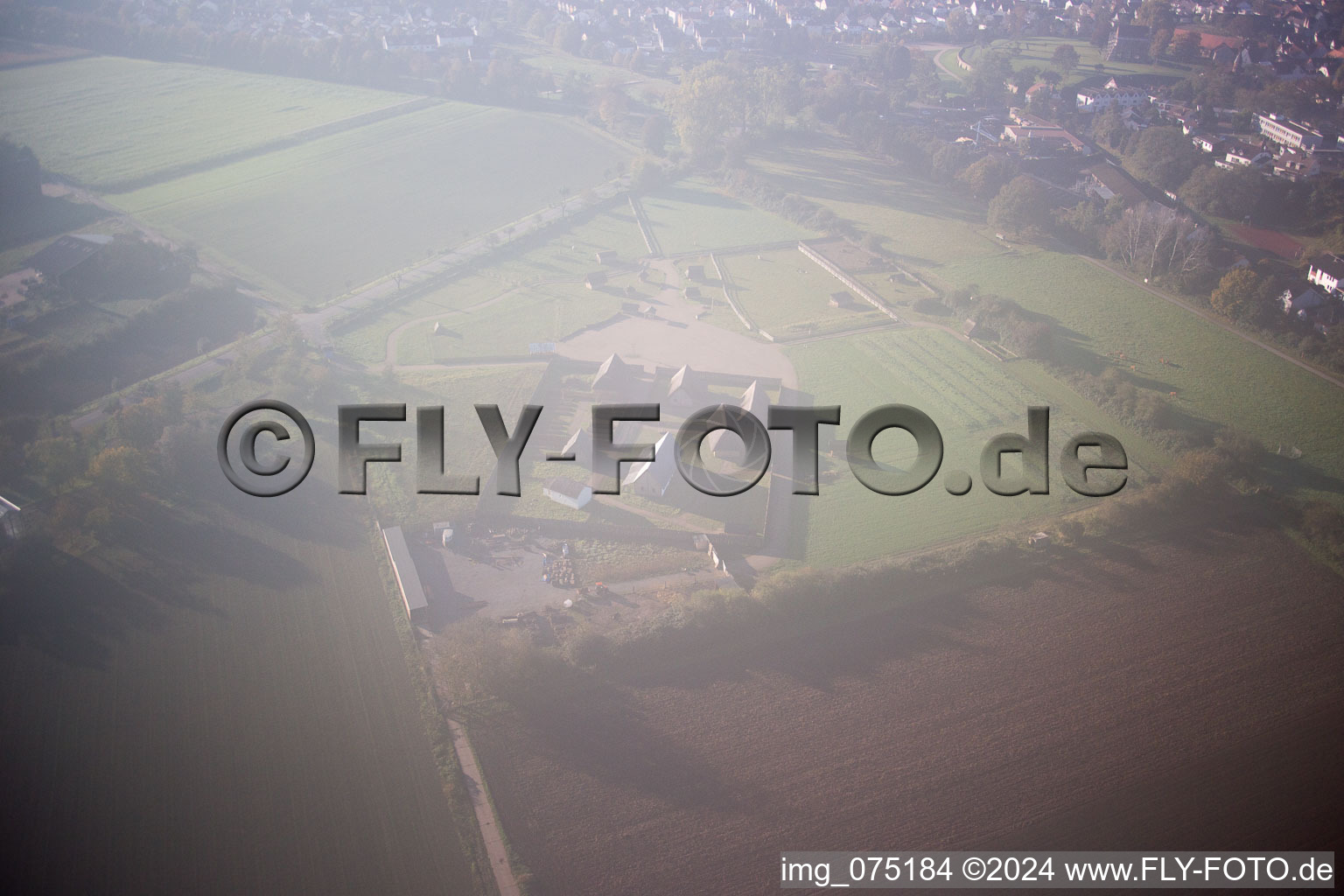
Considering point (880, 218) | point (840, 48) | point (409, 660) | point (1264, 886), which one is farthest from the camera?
point (840, 48)

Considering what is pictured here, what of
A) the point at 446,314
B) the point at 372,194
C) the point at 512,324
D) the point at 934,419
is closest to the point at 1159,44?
the point at 934,419

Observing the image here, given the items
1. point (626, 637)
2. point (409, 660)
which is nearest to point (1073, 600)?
point (626, 637)

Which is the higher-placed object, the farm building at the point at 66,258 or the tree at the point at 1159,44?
the tree at the point at 1159,44

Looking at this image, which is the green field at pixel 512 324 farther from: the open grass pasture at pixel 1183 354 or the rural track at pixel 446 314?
the open grass pasture at pixel 1183 354

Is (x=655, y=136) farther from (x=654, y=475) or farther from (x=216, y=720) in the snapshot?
(x=216, y=720)

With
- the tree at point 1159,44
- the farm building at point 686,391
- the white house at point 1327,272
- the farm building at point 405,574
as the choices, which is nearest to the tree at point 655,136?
the farm building at point 686,391

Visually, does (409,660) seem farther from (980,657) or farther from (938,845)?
(980,657)

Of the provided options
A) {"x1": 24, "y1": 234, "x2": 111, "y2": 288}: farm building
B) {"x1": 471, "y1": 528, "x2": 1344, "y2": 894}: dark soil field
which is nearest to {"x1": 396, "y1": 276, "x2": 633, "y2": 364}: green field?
{"x1": 24, "y1": 234, "x2": 111, "y2": 288}: farm building
